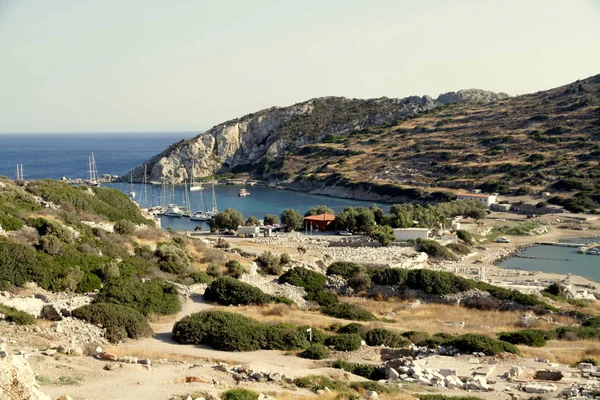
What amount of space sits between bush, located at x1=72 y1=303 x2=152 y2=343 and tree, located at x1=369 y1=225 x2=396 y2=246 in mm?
25565

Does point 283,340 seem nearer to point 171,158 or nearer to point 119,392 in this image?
A: point 119,392

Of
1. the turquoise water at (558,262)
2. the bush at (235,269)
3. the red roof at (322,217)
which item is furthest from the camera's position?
the red roof at (322,217)

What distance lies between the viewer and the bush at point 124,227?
28.0 meters

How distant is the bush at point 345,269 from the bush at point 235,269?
14.0 feet

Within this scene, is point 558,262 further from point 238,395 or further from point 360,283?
point 238,395

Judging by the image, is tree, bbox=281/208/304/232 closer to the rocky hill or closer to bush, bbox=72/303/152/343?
the rocky hill

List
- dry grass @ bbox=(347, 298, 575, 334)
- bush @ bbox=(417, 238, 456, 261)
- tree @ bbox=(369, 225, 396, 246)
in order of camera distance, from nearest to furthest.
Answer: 1. dry grass @ bbox=(347, 298, 575, 334)
2. bush @ bbox=(417, 238, 456, 261)
3. tree @ bbox=(369, 225, 396, 246)

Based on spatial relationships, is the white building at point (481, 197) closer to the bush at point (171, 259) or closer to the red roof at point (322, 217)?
the red roof at point (322, 217)

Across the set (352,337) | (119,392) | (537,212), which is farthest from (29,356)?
(537,212)

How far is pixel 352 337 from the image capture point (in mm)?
18188

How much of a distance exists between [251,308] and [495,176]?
6523cm

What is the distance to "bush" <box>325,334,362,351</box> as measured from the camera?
17736mm

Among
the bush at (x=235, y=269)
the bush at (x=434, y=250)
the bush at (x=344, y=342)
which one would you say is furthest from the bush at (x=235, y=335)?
the bush at (x=434, y=250)

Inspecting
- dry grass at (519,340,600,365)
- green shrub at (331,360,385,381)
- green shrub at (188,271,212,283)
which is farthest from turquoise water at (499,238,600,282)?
green shrub at (331,360,385,381)
